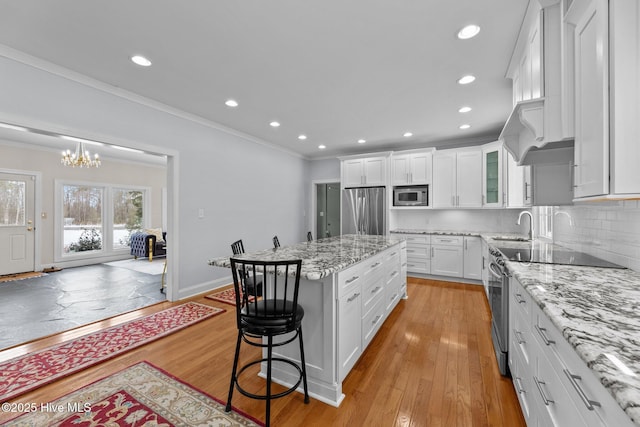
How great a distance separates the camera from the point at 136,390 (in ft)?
6.02

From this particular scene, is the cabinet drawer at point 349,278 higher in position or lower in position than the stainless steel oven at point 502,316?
higher

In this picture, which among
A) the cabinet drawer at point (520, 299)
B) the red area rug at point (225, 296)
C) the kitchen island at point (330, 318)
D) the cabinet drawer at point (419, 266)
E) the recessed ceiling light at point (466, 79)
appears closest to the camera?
the cabinet drawer at point (520, 299)

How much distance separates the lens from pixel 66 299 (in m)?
3.66

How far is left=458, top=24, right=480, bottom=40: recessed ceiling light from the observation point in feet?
6.58

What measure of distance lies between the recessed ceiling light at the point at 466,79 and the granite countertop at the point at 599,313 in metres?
2.04

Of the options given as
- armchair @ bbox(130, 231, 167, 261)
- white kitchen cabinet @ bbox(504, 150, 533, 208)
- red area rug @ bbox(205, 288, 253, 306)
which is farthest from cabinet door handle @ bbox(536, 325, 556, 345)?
armchair @ bbox(130, 231, 167, 261)

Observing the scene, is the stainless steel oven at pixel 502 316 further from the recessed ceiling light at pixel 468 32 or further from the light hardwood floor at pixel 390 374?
the recessed ceiling light at pixel 468 32

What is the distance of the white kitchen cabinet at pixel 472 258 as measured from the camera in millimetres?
4375

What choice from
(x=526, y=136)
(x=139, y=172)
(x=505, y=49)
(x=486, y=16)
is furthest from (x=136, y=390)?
(x=139, y=172)

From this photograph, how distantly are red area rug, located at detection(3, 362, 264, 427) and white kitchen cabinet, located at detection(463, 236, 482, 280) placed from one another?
4079 millimetres

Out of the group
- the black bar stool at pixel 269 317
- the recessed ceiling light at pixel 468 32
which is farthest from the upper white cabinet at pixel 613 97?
the black bar stool at pixel 269 317

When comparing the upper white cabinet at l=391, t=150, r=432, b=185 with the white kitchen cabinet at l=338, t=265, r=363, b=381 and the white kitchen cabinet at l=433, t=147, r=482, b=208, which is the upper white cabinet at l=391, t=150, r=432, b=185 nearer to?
the white kitchen cabinet at l=433, t=147, r=482, b=208

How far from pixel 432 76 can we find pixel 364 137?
7.44ft

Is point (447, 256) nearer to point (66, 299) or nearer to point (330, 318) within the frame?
point (330, 318)
